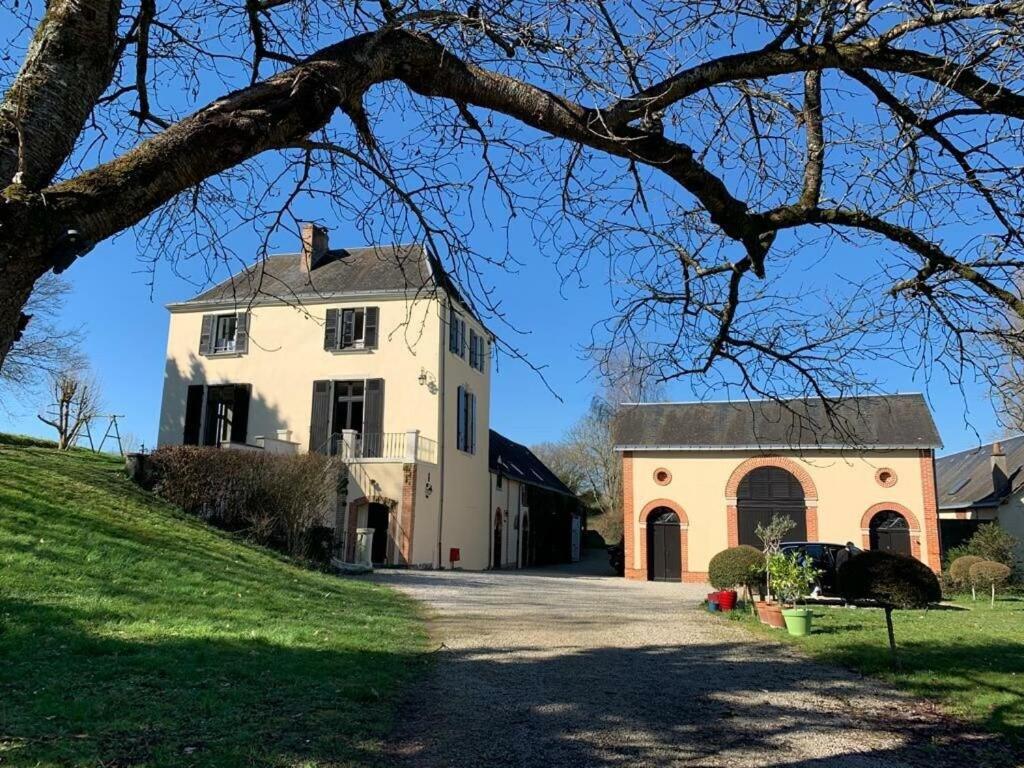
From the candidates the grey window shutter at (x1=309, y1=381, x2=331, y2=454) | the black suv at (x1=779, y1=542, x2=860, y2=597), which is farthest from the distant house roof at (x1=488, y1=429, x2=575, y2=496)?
the black suv at (x1=779, y1=542, x2=860, y2=597)

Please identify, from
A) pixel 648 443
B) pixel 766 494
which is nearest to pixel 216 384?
pixel 648 443

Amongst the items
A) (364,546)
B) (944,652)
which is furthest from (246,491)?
(944,652)

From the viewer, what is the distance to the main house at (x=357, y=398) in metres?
23.2

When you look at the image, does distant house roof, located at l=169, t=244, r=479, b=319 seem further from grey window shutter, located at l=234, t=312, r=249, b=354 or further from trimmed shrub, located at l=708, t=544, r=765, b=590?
trimmed shrub, located at l=708, t=544, r=765, b=590

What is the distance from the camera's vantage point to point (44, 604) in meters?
7.49

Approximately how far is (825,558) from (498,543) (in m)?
13.7

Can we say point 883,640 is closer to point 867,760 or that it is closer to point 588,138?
point 867,760

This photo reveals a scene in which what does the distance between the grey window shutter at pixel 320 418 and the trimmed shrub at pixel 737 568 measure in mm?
13661

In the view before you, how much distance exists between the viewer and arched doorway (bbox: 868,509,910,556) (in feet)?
80.1

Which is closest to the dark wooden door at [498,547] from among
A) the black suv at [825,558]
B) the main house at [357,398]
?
the main house at [357,398]

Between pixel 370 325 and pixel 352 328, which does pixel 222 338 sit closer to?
pixel 352 328

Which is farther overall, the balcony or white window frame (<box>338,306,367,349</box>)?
white window frame (<box>338,306,367,349</box>)

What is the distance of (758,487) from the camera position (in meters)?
25.8

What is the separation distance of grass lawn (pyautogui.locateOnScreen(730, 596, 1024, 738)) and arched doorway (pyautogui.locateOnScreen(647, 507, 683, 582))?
35.0ft
